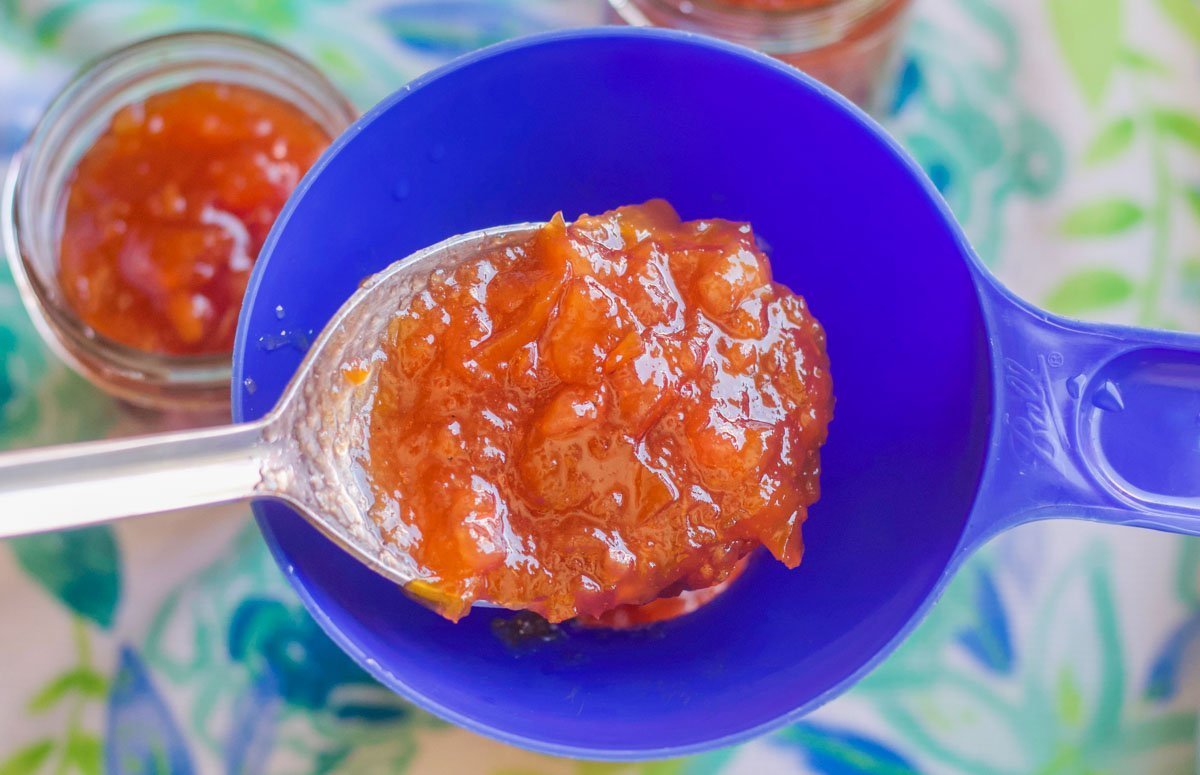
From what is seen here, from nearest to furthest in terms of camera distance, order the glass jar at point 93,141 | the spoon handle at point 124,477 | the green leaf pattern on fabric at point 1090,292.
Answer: the spoon handle at point 124,477
the glass jar at point 93,141
the green leaf pattern on fabric at point 1090,292

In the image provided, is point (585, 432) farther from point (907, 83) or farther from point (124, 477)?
point (907, 83)

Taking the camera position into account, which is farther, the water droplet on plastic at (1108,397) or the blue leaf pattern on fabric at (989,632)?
the blue leaf pattern on fabric at (989,632)

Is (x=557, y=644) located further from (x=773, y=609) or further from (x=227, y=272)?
(x=227, y=272)

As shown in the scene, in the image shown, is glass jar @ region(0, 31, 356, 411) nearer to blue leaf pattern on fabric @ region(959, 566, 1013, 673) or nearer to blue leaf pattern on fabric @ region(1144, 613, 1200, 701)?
blue leaf pattern on fabric @ region(959, 566, 1013, 673)

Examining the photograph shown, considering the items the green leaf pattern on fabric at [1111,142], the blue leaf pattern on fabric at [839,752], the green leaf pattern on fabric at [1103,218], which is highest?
the green leaf pattern on fabric at [1111,142]

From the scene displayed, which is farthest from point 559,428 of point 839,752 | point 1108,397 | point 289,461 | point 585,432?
point 839,752

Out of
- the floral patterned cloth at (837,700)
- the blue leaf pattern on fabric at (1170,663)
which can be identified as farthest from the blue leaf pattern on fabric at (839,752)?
the blue leaf pattern on fabric at (1170,663)

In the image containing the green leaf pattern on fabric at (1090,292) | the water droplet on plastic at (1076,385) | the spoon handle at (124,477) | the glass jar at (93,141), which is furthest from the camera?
the green leaf pattern on fabric at (1090,292)

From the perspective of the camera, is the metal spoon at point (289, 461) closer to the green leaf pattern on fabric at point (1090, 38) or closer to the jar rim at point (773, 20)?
the jar rim at point (773, 20)

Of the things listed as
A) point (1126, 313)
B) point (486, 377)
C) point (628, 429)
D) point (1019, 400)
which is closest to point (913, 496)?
point (1019, 400)
